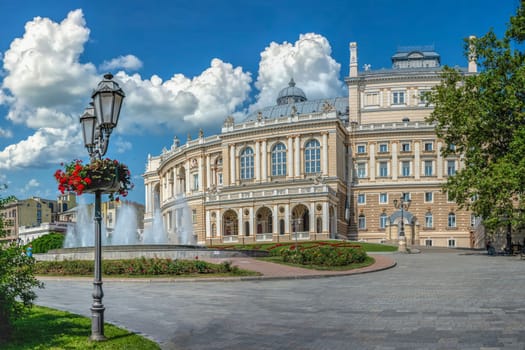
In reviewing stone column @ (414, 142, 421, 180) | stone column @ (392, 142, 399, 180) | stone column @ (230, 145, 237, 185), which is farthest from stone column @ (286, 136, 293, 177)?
stone column @ (414, 142, 421, 180)

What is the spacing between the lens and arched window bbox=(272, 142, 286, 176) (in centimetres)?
8911

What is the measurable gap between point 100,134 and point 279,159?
7623 centimetres

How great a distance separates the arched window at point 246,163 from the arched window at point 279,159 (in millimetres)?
3722

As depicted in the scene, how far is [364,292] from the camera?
23000mm

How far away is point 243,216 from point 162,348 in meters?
71.4

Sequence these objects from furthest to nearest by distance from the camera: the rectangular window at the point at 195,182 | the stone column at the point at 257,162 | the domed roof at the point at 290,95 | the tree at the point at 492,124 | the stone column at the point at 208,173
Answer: the domed roof at the point at 290,95 → the rectangular window at the point at 195,182 → the stone column at the point at 208,173 → the stone column at the point at 257,162 → the tree at the point at 492,124

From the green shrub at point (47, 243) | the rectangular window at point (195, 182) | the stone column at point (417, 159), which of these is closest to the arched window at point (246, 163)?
the rectangular window at point (195, 182)

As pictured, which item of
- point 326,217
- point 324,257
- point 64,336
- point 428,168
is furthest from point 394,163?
point 64,336

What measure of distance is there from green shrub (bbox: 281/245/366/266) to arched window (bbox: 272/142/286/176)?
49858 millimetres

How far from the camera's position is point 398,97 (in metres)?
94.9

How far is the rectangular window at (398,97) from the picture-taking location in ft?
310

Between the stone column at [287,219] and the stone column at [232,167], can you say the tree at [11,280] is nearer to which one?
the stone column at [287,219]

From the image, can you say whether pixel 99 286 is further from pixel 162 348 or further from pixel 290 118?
pixel 290 118

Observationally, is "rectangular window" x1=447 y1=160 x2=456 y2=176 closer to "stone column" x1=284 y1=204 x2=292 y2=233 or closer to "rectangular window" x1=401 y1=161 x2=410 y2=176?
"rectangular window" x1=401 y1=161 x2=410 y2=176
